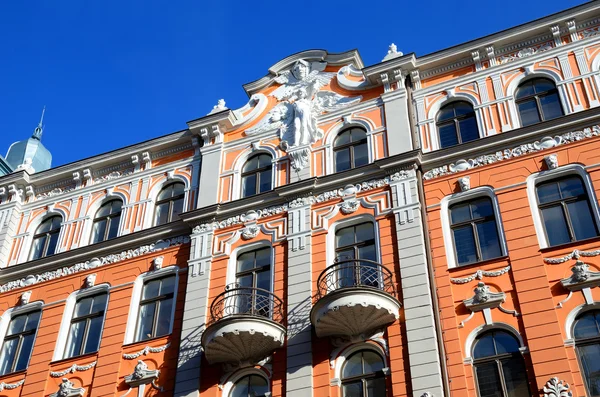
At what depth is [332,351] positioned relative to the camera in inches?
722

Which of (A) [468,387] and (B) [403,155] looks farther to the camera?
(B) [403,155]

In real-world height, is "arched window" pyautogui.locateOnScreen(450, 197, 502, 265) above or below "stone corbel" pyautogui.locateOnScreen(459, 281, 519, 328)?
above

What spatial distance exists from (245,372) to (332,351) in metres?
2.27

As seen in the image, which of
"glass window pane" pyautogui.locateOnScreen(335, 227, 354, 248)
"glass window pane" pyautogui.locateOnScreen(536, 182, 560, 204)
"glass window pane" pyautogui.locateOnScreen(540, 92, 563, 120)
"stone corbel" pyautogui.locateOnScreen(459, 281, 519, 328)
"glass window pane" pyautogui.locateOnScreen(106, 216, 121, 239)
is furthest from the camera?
"glass window pane" pyautogui.locateOnScreen(106, 216, 121, 239)

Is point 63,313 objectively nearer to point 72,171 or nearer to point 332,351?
point 72,171

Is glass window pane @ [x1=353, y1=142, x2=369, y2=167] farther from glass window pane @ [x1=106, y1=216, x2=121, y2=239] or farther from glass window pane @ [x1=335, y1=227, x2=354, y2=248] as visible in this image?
glass window pane @ [x1=106, y1=216, x2=121, y2=239]

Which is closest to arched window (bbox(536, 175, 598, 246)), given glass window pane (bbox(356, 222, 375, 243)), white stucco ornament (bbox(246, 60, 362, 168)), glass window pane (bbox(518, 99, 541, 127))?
glass window pane (bbox(518, 99, 541, 127))

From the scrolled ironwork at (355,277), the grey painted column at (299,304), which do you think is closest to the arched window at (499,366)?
the scrolled ironwork at (355,277)

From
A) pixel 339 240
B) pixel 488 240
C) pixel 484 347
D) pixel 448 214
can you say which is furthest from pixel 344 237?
pixel 484 347

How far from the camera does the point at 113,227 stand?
25047mm

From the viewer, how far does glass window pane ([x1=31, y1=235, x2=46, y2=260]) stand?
83.9ft

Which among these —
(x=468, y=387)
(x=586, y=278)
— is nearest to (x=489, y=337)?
(x=468, y=387)

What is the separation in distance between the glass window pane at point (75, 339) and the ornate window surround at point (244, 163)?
5.64m

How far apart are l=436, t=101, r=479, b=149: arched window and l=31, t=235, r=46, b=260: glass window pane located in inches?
519
